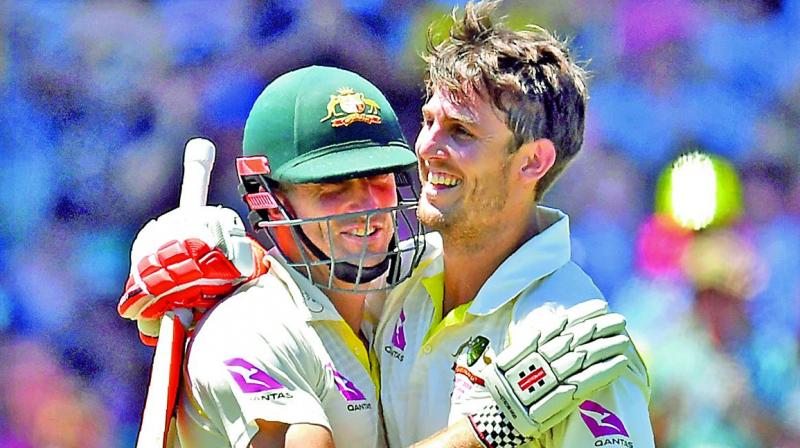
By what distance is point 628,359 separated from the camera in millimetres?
2371

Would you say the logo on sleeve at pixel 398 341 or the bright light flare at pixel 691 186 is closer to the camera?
the logo on sleeve at pixel 398 341

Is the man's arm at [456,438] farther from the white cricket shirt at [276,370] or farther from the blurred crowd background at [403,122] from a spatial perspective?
the blurred crowd background at [403,122]

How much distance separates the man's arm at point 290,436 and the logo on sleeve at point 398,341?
1.05 ft

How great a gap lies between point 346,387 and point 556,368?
477mm

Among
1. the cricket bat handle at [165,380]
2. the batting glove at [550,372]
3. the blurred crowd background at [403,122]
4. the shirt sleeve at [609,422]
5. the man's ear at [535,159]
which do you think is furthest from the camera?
the blurred crowd background at [403,122]

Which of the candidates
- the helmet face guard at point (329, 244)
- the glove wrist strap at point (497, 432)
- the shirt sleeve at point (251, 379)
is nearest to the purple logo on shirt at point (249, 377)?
the shirt sleeve at point (251, 379)

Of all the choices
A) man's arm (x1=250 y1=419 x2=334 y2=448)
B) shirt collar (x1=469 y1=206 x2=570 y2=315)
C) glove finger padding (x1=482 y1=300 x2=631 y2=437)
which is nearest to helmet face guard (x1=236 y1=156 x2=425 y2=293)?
shirt collar (x1=469 y1=206 x2=570 y2=315)

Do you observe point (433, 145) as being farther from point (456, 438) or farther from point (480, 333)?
point (456, 438)

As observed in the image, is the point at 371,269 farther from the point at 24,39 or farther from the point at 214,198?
the point at 24,39

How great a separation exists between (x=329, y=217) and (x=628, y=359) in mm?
642

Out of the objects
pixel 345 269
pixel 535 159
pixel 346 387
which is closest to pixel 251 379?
pixel 346 387


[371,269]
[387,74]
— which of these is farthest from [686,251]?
[371,269]

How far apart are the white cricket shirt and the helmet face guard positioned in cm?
5

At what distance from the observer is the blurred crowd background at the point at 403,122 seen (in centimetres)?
417
